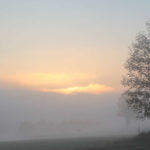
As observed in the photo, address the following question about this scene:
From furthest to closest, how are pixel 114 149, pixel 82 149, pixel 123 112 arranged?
pixel 123 112 < pixel 82 149 < pixel 114 149

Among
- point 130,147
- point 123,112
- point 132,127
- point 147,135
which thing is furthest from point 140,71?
point 132,127

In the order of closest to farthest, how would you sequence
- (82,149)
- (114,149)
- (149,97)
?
(114,149) < (82,149) < (149,97)

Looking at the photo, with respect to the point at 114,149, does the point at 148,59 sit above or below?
above

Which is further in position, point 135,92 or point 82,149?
point 135,92

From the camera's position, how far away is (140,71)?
204ft

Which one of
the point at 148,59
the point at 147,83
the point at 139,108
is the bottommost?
the point at 139,108

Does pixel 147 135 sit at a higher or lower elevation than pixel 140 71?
lower

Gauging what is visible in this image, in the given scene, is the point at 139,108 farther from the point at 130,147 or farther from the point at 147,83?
the point at 130,147

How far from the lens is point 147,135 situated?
61.3m

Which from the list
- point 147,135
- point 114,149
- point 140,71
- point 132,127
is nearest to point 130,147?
point 114,149

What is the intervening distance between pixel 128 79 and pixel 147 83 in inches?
Answer: 152

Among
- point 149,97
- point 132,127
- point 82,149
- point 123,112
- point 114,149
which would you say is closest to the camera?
point 114,149

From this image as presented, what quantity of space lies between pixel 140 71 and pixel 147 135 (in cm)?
1053

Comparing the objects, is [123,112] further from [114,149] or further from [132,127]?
[114,149]
